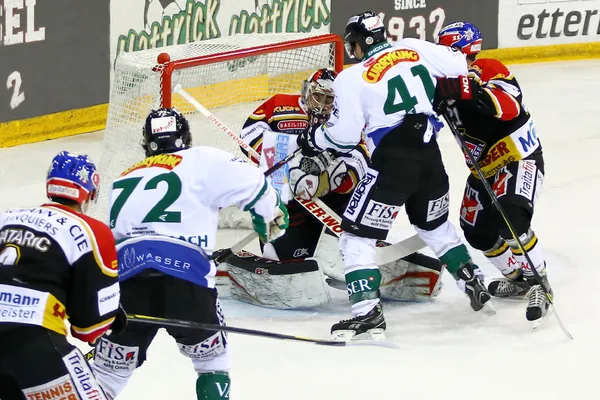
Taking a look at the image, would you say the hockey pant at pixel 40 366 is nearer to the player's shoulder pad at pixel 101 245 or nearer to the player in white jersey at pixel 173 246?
the player's shoulder pad at pixel 101 245

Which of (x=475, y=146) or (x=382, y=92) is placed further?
(x=475, y=146)

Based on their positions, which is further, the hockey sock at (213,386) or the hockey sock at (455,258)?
the hockey sock at (455,258)

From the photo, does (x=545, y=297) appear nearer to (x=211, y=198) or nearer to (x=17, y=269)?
(x=211, y=198)

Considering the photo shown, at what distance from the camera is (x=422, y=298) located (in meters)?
5.36

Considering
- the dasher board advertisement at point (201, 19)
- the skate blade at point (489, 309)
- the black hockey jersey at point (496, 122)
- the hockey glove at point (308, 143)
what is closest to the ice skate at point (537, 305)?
the skate blade at point (489, 309)

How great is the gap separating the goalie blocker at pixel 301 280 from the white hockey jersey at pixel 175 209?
1459mm

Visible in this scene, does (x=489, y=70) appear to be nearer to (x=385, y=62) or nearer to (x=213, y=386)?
(x=385, y=62)

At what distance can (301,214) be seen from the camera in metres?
5.44

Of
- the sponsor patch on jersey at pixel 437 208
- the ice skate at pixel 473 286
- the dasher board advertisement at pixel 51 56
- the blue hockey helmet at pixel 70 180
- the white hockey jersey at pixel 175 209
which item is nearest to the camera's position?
the blue hockey helmet at pixel 70 180

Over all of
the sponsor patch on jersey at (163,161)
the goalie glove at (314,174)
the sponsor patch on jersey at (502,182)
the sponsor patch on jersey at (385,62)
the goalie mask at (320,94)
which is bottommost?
the goalie glove at (314,174)

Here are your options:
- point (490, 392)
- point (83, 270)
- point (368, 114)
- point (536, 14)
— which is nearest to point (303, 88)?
point (368, 114)

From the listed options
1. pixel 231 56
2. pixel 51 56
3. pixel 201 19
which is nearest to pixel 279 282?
pixel 231 56

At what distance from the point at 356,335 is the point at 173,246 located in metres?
1.37

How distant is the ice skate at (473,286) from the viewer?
504 cm
